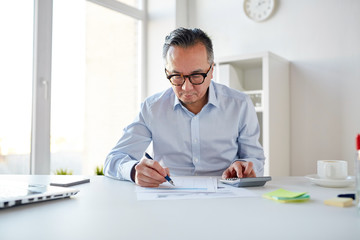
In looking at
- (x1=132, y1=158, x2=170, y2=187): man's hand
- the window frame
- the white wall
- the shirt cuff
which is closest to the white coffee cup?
(x1=132, y1=158, x2=170, y2=187): man's hand

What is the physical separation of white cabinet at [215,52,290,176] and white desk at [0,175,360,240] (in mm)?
1616

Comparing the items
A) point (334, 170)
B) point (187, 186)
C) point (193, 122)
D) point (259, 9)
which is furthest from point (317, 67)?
point (187, 186)

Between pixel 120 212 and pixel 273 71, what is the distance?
211 centimetres

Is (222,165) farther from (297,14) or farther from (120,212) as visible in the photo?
(297,14)

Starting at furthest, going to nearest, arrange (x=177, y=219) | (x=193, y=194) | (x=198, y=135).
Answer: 1. (x=198, y=135)
2. (x=193, y=194)
3. (x=177, y=219)

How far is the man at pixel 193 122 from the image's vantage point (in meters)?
1.47

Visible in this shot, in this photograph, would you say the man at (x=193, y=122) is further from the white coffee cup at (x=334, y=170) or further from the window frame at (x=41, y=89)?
the window frame at (x=41, y=89)

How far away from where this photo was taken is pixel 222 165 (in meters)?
1.57

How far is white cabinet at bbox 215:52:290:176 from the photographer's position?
251 cm

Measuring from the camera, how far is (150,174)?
1058mm

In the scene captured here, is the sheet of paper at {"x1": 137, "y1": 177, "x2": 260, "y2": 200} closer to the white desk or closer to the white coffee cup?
the white desk

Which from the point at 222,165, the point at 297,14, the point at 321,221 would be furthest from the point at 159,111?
the point at 297,14

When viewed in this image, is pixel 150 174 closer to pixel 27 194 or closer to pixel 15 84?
pixel 27 194

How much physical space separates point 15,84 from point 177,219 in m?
2.08
